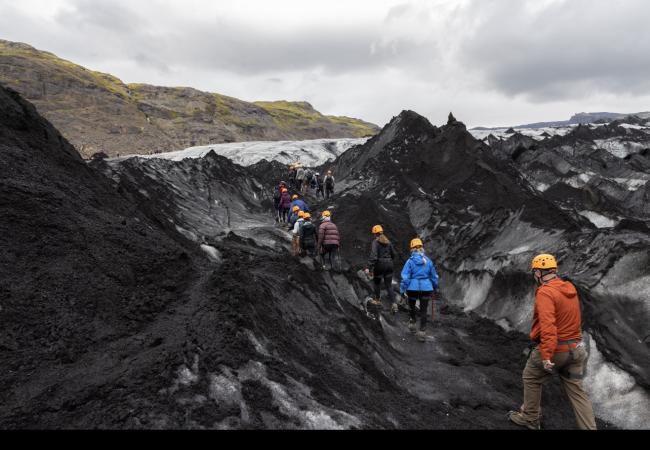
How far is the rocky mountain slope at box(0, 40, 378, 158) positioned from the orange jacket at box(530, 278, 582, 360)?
68227 millimetres

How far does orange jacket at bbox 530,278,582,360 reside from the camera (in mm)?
5277

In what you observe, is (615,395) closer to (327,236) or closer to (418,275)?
(418,275)

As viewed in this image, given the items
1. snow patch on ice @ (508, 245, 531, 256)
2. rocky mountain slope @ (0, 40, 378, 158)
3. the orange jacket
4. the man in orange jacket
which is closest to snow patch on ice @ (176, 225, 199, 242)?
snow patch on ice @ (508, 245, 531, 256)

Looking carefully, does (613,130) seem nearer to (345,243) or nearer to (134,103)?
(345,243)

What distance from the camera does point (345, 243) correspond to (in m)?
18.6

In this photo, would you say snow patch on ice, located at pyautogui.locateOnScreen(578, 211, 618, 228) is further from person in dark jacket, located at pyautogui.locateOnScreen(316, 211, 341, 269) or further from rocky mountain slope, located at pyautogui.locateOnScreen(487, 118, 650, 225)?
person in dark jacket, located at pyautogui.locateOnScreen(316, 211, 341, 269)

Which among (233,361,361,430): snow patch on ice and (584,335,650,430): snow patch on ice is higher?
(233,361,361,430): snow patch on ice

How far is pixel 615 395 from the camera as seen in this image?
8.12 meters

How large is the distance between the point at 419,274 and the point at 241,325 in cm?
462

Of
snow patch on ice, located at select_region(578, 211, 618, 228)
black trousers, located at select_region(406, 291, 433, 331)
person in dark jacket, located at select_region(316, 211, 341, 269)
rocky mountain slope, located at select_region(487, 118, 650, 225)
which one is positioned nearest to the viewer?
black trousers, located at select_region(406, 291, 433, 331)

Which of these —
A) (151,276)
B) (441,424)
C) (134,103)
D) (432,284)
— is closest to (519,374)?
(432,284)

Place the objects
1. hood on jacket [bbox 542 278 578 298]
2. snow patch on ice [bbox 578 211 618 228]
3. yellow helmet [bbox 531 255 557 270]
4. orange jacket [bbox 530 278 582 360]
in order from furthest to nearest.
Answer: snow patch on ice [bbox 578 211 618 228], yellow helmet [bbox 531 255 557 270], hood on jacket [bbox 542 278 578 298], orange jacket [bbox 530 278 582 360]

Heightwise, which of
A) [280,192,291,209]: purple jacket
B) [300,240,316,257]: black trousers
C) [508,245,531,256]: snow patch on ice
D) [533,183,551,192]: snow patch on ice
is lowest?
[508,245,531,256]: snow patch on ice

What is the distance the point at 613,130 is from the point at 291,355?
64.4 m
